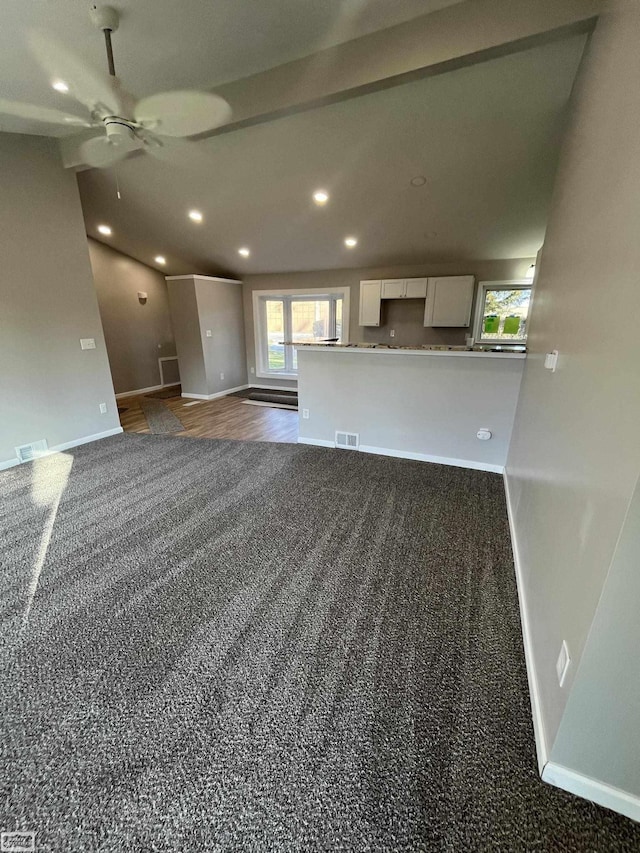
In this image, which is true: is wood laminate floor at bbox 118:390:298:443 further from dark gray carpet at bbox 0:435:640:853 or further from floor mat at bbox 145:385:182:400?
dark gray carpet at bbox 0:435:640:853

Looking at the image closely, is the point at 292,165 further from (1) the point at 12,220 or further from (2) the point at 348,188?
(1) the point at 12,220

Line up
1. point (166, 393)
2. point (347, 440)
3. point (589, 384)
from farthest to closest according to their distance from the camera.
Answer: point (166, 393)
point (347, 440)
point (589, 384)

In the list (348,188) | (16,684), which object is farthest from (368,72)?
(16,684)

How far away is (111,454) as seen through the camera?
3770 millimetres

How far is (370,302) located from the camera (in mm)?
5695

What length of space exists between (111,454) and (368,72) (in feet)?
13.5

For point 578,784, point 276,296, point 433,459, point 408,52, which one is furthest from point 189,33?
point 276,296

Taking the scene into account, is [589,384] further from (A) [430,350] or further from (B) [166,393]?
(B) [166,393]

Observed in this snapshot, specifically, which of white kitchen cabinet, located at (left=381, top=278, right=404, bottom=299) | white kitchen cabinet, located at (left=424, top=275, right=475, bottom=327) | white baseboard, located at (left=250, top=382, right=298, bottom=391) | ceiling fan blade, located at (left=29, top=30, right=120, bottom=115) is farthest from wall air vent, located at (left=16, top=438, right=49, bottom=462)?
white kitchen cabinet, located at (left=424, top=275, right=475, bottom=327)

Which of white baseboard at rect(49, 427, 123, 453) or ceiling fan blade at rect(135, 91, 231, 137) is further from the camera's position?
white baseboard at rect(49, 427, 123, 453)

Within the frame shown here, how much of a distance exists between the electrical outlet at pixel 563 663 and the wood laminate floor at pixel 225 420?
335 cm

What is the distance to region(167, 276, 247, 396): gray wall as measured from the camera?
19.8 feet

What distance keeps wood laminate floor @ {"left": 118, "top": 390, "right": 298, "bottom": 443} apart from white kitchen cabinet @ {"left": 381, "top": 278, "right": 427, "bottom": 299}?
99.8 inches

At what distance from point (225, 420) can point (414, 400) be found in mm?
2908
